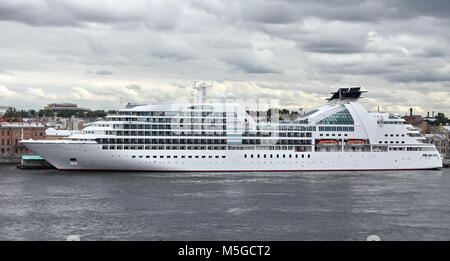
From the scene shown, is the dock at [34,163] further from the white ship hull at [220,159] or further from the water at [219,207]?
the water at [219,207]

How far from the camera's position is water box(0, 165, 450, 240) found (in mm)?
31219

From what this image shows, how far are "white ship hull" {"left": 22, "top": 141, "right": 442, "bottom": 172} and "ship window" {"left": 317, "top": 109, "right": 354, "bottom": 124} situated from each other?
12.1ft

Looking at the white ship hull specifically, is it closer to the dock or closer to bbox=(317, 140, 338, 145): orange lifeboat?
bbox=(317, 140, 338, 145): orange lifeboat

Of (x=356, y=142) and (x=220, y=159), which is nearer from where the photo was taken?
(x=220, y=159)

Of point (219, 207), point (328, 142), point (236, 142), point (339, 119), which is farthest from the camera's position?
point (339, 119)

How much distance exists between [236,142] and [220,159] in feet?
8.49

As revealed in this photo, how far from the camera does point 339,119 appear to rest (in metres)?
68.8

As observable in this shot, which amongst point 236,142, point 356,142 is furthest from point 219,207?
point 356,142

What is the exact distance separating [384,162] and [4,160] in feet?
159

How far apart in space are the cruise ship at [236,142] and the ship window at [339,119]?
0.36 feet

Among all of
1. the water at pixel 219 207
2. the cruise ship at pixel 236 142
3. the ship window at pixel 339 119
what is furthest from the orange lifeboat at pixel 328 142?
the water at pixel 219 207

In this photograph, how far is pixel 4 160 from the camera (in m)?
82.6

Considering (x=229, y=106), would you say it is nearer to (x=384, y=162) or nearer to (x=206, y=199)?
(x=384, y=162)

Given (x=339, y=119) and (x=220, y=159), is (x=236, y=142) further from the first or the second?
(x=339, y=119)
